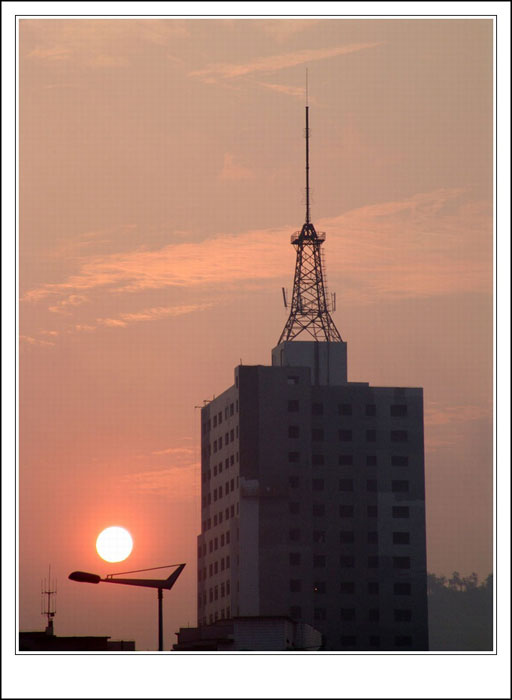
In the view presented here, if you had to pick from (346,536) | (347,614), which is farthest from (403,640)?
(346,536)

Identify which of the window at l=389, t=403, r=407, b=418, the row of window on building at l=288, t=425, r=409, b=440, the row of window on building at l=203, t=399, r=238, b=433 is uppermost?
the window at l=389, t=403, r=407, b=418

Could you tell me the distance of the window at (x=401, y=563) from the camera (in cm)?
18850

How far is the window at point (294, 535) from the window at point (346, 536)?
8.19 m

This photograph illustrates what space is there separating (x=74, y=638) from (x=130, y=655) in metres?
39.5

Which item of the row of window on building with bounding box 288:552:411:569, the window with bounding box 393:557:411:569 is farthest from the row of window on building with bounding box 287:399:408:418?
the window with bounding box 393:557:411:569

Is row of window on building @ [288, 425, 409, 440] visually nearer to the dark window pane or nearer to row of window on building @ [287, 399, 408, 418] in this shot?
row of window on building @ [287, 399, 408, 418]

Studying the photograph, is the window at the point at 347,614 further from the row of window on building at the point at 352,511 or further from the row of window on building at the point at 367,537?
the row of window on building at the point at 352,511

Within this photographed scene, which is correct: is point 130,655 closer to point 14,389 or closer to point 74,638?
point 14,389

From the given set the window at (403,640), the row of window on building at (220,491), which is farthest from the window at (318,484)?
the window at (403,640)

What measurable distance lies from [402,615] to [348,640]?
30.7ft

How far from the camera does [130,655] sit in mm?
24828

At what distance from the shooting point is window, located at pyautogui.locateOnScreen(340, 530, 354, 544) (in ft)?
622

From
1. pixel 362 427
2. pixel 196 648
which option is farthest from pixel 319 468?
pixel 196 648

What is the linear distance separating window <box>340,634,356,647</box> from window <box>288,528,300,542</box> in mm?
13694
